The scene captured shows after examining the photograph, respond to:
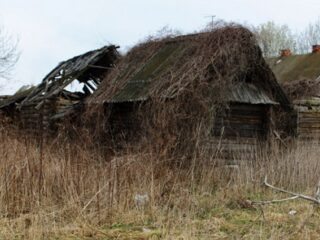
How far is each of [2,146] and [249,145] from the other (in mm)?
7987

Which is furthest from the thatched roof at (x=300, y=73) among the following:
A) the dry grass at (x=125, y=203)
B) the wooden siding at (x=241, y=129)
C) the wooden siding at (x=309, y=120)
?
the dry grass at (x=125, y=203)

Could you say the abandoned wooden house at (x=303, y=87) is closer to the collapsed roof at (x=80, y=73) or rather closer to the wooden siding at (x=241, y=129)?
the wooden siding at (x=241, y=129)

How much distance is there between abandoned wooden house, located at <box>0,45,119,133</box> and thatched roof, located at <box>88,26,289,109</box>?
2.27m

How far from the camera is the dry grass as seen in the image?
6.02 m

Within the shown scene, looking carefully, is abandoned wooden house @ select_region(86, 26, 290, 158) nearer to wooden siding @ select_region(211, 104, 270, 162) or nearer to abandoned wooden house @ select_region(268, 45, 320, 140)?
wooden siding @ select_region(211, 104, 270, 162)

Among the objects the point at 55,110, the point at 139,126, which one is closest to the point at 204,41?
the point at 139,126

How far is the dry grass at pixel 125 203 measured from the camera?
6023 millimetres

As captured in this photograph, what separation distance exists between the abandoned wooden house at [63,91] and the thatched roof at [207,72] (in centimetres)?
227

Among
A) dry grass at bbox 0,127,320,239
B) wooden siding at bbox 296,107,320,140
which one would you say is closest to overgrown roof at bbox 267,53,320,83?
wooden siding at bbox 296,107,320,140

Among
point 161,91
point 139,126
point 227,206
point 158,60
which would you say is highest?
point 158,60

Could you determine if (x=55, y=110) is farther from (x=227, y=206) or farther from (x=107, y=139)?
(x=227, y=206)

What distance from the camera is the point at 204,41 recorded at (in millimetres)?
14164

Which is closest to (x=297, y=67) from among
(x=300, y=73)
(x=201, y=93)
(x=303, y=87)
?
(x=300, y=73)

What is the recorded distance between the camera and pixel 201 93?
13.1 metres
